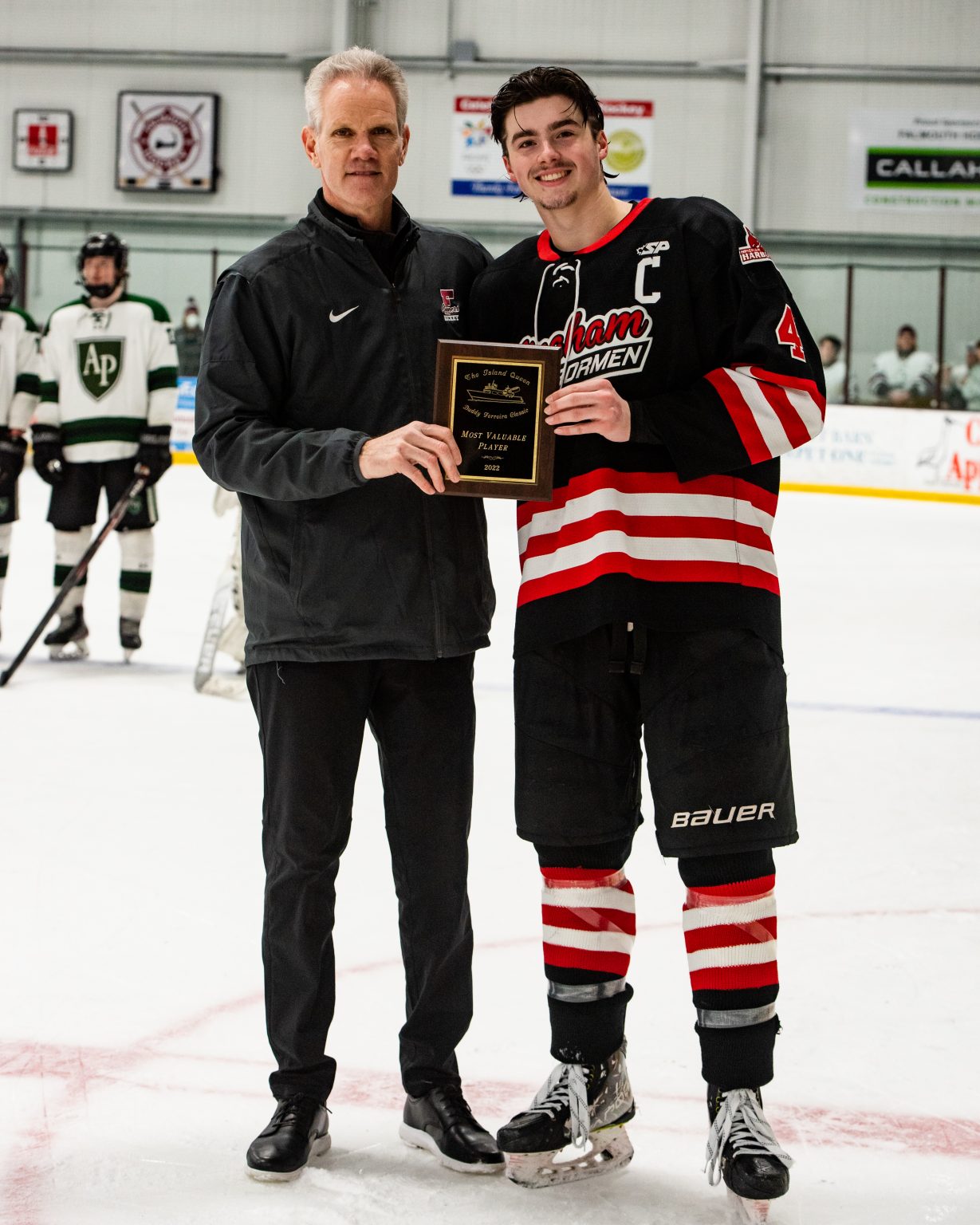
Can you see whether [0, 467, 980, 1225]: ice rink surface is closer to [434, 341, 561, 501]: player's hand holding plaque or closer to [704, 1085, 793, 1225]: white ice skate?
[704, 1085, 793, 1225]: white ice skate

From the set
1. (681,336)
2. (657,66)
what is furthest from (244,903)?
(657,66)

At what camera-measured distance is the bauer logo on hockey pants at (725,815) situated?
179cm

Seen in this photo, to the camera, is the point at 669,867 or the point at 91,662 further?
the point at 91,662

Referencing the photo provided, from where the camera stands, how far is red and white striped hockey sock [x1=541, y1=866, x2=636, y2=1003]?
6.22ft

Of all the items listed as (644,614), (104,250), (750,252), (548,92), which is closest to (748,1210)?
(644,614)

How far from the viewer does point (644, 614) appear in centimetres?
182

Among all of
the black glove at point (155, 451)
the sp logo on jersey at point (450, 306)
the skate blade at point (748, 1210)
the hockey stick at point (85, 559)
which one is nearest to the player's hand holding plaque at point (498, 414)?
the sp logo on jersey at point (450, 306)

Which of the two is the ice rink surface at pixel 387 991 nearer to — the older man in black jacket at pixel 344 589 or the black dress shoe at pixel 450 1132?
the black dress shoe at pixel 450 1132

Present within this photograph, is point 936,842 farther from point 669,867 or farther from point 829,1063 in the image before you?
point 829,1063

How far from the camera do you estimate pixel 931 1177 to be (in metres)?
1.85

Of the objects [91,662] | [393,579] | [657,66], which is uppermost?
[657,66]

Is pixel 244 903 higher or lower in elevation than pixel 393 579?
lower

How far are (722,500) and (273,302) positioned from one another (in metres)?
0.60

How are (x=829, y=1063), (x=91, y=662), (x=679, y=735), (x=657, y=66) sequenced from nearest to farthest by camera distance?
1. (x=679, y=735)
2. (x=829, y=1063)
3. (x=91, y=662)
4. (x=657, y=66)
